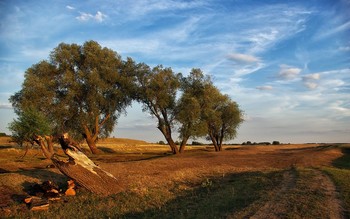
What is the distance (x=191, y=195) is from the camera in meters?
16.8

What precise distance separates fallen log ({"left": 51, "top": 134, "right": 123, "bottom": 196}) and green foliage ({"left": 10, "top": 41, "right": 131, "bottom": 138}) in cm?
2750

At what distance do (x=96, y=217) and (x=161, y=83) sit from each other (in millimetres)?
37088

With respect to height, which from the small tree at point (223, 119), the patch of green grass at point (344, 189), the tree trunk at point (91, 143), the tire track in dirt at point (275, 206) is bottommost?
the tire track in dirt at point (275, 206)

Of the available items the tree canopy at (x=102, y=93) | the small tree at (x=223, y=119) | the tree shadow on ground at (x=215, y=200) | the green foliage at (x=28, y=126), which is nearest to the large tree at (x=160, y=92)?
the tree canopy at (x=102, y=93)

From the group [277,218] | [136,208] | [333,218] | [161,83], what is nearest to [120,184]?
[136,208]

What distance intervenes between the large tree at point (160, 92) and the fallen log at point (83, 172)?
102ft

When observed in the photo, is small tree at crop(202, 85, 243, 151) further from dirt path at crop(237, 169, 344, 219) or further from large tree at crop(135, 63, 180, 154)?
dirt path at crop(237, 169, 344, 219)

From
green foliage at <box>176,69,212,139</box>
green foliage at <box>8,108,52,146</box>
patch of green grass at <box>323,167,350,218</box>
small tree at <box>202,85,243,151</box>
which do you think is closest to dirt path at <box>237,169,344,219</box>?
patch of green grass at <box>323,167,350,218</box>

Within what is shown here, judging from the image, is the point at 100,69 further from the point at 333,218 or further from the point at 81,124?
the point at 333,218

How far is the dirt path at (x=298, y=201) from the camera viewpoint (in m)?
10.7

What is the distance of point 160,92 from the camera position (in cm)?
4919

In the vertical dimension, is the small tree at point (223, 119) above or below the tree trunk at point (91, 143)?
above

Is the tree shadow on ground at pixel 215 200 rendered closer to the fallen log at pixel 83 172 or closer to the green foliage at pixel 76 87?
the fallen log at pixel 83 172

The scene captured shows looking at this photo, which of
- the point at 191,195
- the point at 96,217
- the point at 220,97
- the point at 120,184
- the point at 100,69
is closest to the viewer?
the point at 96,217
